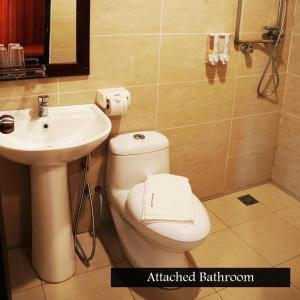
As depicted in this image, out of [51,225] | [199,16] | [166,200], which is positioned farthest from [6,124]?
[199,16]

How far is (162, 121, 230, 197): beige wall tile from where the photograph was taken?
2.27 m

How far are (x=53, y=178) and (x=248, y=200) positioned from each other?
1490 millimetres

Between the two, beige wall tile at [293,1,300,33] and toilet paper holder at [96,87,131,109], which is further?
beige wall tile at [293,1,300,33]

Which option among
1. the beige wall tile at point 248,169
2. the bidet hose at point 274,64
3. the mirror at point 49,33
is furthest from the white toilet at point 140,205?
the bidet hose at point 274,64

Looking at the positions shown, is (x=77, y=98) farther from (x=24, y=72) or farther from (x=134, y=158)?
(x=134, y=158)

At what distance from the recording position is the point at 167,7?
1.92 meters

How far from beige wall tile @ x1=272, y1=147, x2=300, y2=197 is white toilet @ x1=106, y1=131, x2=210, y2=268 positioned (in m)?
1.07

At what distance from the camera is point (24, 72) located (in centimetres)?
167

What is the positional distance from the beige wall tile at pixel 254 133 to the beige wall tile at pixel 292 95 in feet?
0.33

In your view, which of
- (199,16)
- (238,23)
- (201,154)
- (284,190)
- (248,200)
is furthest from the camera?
(284,190)

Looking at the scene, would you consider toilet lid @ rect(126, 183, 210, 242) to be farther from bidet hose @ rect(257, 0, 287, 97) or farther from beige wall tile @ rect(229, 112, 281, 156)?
bidet hose @ rect(257, 0, 287, 97)

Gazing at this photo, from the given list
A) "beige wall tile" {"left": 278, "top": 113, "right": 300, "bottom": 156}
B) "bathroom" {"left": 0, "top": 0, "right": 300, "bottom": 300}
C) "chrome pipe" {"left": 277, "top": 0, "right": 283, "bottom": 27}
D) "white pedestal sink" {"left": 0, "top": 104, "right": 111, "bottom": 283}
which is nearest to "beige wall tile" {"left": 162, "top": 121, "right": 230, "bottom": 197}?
"bathroom" {"left": 0, "top": 0, "right": 300, "bottom": 300}

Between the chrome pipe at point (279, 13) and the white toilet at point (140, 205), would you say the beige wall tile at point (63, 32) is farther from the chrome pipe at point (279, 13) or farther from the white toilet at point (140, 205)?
the chrome pipe at point (279, 13)

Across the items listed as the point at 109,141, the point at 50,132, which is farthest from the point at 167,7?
the point at 50,132
